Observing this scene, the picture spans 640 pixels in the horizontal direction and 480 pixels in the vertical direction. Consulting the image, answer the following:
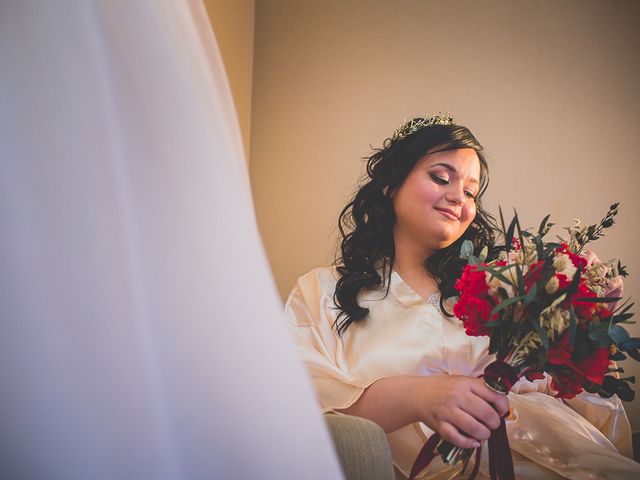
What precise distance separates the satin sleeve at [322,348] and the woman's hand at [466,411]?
18 centimetres

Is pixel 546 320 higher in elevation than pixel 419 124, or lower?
lower

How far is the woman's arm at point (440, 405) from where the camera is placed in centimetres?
69

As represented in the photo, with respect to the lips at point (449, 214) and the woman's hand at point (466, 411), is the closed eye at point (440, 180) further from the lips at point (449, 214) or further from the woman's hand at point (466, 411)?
the woman's hand at point (466, 411)

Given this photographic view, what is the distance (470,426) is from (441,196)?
0.60 meters

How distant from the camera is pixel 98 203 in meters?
0.31

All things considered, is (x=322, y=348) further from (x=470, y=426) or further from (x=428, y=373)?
(x=470, y=426)

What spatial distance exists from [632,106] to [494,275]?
134 cm

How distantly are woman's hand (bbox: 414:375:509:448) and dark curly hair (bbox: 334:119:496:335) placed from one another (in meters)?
0.36

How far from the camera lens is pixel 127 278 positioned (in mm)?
309

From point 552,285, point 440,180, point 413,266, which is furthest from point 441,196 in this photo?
→ point 552,285

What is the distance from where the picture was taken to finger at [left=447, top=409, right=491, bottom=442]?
68cm

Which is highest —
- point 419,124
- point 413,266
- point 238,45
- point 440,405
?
point 238,45

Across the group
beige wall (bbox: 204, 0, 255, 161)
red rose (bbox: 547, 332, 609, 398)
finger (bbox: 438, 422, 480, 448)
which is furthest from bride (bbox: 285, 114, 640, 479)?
beige wall (bbox: 204, 0, 255, 161)

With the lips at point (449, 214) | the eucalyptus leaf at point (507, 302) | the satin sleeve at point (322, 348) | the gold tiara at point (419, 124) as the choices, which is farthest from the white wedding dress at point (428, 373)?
the gold tiara at point (419, 124)
